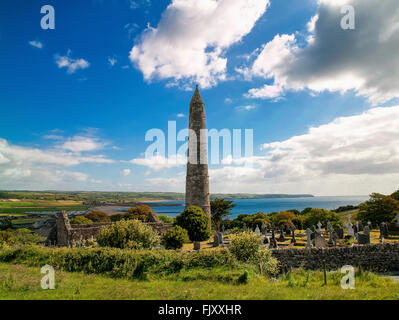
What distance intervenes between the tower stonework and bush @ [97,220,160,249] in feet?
36.7

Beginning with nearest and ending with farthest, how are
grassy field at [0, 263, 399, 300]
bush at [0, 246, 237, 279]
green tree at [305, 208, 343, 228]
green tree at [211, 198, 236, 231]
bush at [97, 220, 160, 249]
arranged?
grassy field at [0, 263, 399, 300]
bush at [0, 246, 237, 279]
bush at [97, 220, 160, 249]
green tree at [305, 208, 343, 228]
green tree at [211, 198, 236, 231]

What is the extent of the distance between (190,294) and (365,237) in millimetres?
14042

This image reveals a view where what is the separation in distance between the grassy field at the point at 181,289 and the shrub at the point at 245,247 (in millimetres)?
1472

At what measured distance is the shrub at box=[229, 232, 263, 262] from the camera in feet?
36.7

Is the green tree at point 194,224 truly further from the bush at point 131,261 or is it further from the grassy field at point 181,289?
the grassy field at point 181,289

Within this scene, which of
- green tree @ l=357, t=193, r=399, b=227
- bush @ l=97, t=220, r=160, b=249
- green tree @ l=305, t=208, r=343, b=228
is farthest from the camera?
green tree @ l=305, t=208, r=343, b=228

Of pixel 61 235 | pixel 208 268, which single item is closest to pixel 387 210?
pixel 208 268

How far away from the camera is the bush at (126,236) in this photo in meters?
13.6

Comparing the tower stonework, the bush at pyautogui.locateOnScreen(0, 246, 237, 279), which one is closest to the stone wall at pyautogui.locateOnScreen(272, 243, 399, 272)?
the bush at pyautogui.locateOnScreen(0, 246, 237, 279)

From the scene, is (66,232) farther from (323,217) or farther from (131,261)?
(323,217)

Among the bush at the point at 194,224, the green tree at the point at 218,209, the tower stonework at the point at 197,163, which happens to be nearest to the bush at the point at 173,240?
the bush at the point at 194,224

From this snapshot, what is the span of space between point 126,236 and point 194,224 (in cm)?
817

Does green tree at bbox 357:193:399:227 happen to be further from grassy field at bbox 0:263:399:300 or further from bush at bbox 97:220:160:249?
bush at bbox 97:220:160:249
